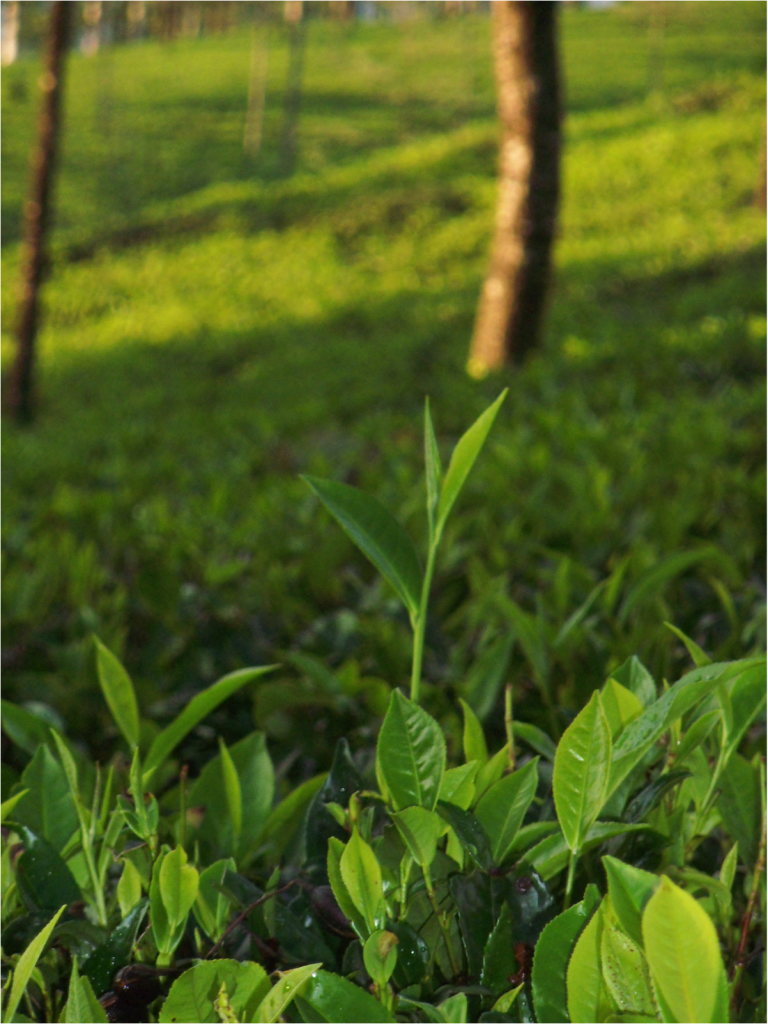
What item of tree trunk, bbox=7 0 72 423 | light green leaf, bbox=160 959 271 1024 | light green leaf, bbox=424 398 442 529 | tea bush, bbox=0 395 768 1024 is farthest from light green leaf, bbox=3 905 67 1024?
tree trunk, bbox=7 0 72 423

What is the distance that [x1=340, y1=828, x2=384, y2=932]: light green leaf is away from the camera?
84cm

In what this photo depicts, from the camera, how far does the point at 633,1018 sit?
2.27 feet

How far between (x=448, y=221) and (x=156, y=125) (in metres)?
22.6

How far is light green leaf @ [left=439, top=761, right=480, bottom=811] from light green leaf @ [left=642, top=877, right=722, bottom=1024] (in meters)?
0.33

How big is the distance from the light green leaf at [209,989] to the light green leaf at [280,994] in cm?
3

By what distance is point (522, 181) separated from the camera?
6.21 metres

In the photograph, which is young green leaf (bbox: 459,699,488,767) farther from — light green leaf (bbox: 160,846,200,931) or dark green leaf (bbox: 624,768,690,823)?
light green leaf (bbox: 160,846,200,931)

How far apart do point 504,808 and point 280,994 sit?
0.32 m

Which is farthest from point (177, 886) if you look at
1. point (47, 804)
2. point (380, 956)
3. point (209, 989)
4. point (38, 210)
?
point (38, 210)

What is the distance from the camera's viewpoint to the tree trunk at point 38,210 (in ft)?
33.8

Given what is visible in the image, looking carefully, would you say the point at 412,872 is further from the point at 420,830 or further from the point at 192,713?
the point at 192,713

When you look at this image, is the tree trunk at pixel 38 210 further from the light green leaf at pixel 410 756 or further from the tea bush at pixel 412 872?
the light green leaf at pixel 410 756

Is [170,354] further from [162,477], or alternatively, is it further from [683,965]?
[683,965]

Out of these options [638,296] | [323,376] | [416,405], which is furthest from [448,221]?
[416,405]
